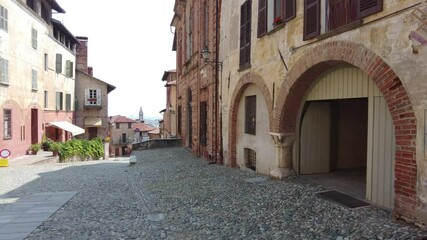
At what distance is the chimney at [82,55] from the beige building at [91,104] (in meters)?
1.03

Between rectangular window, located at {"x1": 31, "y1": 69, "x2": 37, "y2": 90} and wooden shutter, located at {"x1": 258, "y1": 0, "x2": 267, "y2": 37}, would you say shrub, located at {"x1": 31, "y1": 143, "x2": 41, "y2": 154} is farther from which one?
wooden shutter, located at {"x1": 258, "y1": 0, "x2": 267, "y2": 37}

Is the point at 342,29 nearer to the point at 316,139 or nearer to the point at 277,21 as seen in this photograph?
the point at 277,21

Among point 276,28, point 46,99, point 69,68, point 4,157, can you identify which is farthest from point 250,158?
point 69,68

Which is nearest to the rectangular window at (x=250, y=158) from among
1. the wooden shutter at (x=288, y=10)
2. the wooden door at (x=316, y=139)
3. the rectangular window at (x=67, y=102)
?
the wooden door at (x=316, y=139)

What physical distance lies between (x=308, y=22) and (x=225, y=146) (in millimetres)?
6357

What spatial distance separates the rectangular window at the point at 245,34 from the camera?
9.81 m

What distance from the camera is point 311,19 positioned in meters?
6.39

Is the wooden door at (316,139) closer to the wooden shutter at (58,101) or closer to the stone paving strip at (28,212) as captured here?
the stone paving strip at (28,212)

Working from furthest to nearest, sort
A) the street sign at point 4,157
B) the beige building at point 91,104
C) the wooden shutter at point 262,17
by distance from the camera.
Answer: the beige building at point 91,104 < the street sign at point 4,157 < the wooden shutter at point 262,17

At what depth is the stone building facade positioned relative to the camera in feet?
42.3

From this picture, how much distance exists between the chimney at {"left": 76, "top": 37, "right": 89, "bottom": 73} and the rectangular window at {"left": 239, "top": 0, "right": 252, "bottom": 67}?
88.6ft

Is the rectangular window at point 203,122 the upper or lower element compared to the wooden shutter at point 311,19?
lower

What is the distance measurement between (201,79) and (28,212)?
9.82 m

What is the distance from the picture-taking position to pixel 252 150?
32.8 feet
